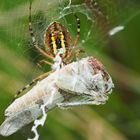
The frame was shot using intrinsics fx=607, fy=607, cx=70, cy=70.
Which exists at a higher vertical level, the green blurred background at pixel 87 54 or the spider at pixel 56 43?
the spider at pixel 56 43

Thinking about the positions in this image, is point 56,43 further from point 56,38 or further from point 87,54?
point 87,54

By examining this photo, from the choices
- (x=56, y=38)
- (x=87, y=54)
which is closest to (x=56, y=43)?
(x=56, y=38)

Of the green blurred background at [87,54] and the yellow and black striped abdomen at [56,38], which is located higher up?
the yellow and black striped abdomen at [56,38]

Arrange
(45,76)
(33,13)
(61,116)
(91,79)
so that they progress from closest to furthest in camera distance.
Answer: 1. (91,79)
2. (45,76)
3. (33,13)
4. (61,116)

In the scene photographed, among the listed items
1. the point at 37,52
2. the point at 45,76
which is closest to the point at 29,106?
the point at 45,76

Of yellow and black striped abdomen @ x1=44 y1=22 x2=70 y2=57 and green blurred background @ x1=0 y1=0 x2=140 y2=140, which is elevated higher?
yellow and black striped abdomen @ x1=44 y1=22 x2=70 y2=57

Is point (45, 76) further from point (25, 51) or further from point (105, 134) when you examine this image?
point (105, 134)

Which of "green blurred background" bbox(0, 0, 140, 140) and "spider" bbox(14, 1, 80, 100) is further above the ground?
"spider" bbox(14, 1, 80, 100)

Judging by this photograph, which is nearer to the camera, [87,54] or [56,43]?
[56,43]
